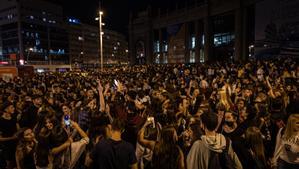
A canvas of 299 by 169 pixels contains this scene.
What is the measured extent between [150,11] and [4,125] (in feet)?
195

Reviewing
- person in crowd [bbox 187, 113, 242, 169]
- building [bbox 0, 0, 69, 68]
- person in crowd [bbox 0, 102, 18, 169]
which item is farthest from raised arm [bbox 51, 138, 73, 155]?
building [bbox 0, 0, 69, 68]

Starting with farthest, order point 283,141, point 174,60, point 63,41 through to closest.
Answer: point 63,41 → point 174,60 → point 283,141

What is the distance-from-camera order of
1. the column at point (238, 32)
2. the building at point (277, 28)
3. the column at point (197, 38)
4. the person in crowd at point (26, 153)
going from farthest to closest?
the column at point (197, 38)
the column at point (238, 32)
the building at point (277, 28)
the person in crowd at point (26, 153)

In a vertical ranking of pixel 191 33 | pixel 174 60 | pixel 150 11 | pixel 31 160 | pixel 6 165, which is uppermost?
pixel 150 11

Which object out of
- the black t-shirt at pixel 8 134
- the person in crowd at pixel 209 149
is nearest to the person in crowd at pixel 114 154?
the person in crowd at pixel 209 149

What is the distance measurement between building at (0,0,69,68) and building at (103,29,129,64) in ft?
116

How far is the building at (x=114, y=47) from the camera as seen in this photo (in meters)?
138

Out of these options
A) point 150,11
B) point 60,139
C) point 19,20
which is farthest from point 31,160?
point 19,20

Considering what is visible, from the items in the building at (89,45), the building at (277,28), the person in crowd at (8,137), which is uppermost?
the building at (89,45)

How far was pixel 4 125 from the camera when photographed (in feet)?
18.1

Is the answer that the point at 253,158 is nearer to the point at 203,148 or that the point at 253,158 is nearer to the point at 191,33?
the point at 203,148

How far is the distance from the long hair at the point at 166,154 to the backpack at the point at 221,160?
450 mm

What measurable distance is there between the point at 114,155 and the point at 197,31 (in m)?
47.0

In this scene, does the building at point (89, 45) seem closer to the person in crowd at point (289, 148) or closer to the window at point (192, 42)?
the window at point (192, 42)
